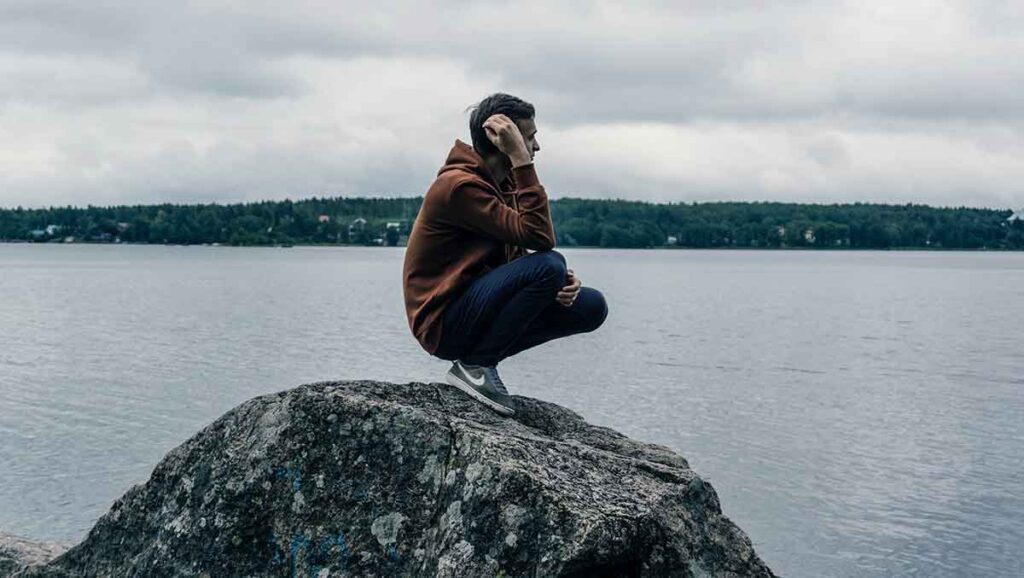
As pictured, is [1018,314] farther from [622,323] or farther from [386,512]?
[386,512]

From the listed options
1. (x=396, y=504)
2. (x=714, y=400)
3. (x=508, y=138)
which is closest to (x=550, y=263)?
(x=508, y=138)

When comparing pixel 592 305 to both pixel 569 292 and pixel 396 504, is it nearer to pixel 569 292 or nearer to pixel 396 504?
pixel 569 292

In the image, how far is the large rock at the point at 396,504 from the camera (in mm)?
5488

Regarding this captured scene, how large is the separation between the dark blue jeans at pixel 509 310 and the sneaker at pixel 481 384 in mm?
51

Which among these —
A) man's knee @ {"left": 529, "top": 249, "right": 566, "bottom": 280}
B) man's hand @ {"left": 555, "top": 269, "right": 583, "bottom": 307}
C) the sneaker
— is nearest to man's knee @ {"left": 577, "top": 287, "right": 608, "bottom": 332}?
man's hand @ {"left": 555, "top": 269, "right": 583, "bottom": 307}

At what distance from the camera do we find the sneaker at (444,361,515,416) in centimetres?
709

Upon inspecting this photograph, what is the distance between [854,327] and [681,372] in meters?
24.7

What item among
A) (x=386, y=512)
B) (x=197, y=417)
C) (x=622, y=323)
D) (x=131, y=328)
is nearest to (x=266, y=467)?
(x=386, y=512)

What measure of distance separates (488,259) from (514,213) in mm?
439

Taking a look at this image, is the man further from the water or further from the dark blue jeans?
the water

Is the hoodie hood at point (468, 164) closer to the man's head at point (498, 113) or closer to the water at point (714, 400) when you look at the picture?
the man's head at point (498, 113)

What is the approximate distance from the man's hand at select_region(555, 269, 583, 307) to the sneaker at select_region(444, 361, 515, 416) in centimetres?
62

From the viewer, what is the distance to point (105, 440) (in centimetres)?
2331

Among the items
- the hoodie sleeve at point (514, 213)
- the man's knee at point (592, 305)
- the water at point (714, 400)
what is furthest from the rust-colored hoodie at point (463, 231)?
the water at point (714, 400)
